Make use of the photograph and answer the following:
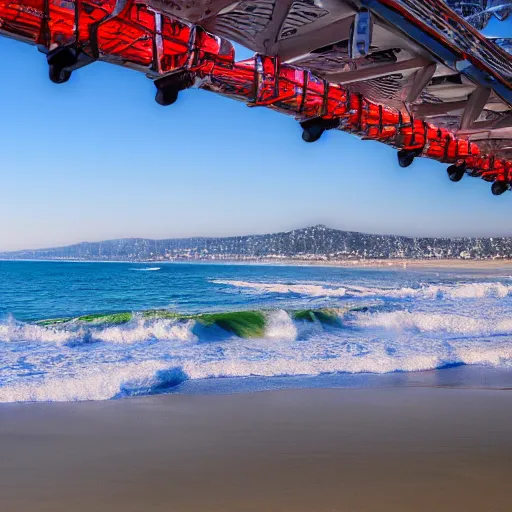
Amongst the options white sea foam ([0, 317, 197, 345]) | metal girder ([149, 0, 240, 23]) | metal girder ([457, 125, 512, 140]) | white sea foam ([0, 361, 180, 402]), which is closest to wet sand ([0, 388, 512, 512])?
white sea foam ([0, 361, 180, 402])

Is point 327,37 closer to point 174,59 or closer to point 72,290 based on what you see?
point 174,59

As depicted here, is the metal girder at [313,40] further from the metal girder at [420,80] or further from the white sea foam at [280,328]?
the white sea foam at [280,328]

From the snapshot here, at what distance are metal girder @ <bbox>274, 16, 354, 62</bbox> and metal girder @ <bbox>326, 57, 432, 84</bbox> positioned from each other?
46 centimetres

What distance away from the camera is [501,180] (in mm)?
5848

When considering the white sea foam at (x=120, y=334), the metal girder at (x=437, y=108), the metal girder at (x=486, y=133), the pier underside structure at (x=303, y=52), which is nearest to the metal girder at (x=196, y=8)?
the pier underside structure at (x=303, y=52)

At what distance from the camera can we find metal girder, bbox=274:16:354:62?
2510 mm

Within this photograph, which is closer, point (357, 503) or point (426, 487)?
point (357, 503)

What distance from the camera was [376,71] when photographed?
3021mm

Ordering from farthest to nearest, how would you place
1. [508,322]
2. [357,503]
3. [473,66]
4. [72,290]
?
[72,290]
[508,322]
[357,503]
[473,66]

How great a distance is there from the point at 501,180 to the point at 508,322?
14.8m

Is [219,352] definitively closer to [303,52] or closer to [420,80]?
[420,80]

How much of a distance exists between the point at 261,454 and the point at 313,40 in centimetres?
379

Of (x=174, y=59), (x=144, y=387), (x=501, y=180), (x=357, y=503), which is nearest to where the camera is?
(x=174, y=59)

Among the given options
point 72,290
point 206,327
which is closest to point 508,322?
point 206,327
